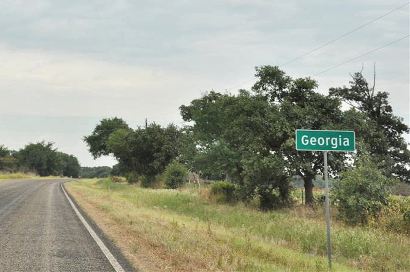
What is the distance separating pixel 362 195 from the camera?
19.4m

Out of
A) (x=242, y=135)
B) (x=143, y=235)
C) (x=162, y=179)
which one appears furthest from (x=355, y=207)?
(x=162, y=179)

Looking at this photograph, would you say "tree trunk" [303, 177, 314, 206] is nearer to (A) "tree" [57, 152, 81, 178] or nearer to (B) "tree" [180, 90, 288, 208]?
(B) "tree" [180, 90, 288, 208]

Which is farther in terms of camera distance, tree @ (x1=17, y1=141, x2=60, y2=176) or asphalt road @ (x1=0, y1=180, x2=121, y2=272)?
tree @ (x1=17, y1=141, x2=60, y2=176)

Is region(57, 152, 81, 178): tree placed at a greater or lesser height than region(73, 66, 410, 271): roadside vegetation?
greater

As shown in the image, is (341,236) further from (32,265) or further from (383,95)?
(383,95)

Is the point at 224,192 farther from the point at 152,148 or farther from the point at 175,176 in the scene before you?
the point at 152,148

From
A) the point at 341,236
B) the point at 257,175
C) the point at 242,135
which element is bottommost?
the point at 341,236

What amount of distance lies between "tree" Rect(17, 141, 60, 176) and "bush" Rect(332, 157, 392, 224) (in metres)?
124

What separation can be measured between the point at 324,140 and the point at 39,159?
447 feet

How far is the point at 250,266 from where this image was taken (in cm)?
937

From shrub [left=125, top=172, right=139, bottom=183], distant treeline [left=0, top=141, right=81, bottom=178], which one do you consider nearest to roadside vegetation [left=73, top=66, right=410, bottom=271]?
shrub [left=125, top=172, right=139, bottom=183]

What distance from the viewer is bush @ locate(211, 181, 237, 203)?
93.3 feet

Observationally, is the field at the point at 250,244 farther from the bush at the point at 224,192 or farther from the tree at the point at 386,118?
the tree at the point at 386,118

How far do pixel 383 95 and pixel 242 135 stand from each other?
3003cm
